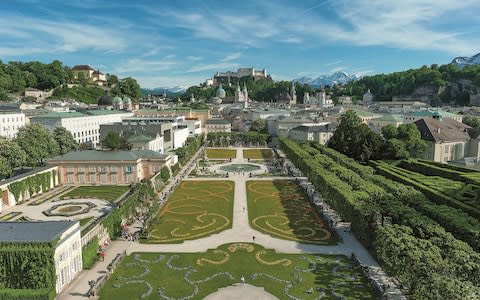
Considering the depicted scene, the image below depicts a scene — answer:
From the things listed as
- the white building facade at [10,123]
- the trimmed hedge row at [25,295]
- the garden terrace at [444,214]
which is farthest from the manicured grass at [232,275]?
the white building facade at [10,123]

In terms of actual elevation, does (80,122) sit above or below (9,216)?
above

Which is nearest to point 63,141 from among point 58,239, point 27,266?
point 58,239

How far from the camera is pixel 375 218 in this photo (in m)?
38.9

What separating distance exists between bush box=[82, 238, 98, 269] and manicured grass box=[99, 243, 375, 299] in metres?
2.71

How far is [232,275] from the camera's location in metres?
32.9

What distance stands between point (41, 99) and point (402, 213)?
157 meters

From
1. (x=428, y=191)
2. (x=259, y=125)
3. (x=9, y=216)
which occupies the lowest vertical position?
(x=9, y=216)

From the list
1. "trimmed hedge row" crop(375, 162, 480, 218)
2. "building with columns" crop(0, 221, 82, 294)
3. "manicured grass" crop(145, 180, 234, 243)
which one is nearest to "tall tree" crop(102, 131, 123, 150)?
"manicured grass" crop(145, 180, 234, 243)

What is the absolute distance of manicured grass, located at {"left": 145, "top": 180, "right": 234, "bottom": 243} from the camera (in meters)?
43.2

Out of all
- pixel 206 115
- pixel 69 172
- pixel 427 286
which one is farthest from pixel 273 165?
pixel 206 115

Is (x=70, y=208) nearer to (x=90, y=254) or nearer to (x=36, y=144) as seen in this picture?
(x=90, y=254)

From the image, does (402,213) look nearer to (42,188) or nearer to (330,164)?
(330,164)

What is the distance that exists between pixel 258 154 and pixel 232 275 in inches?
3004

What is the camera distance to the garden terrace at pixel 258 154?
338ft
